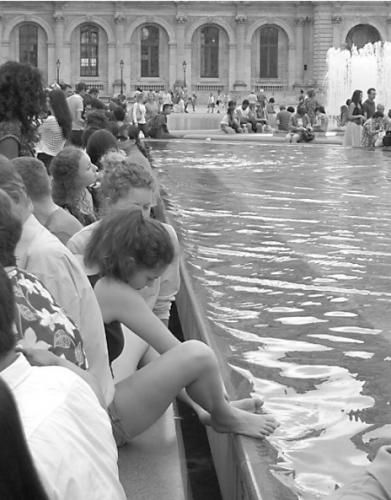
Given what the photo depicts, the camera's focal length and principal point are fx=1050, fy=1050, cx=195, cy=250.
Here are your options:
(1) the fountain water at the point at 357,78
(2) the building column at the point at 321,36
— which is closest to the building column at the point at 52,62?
(2) the building column at the point at 321,36

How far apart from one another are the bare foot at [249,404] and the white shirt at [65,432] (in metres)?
2.09

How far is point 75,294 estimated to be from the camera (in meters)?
3.93

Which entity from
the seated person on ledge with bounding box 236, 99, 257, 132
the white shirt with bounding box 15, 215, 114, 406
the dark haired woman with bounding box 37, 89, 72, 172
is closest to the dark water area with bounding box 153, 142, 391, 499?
the white shirt with bounding box 15, 215, 114, 406

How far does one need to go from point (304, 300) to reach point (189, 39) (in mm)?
52717

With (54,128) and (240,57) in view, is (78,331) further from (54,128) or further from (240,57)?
(240,57)

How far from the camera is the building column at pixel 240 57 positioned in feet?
190

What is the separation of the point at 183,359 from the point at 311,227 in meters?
6.08

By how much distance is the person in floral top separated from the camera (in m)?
3.23

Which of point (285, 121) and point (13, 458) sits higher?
point (285, 121)

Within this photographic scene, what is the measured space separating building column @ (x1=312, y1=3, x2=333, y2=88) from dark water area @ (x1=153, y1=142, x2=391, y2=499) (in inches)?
1707

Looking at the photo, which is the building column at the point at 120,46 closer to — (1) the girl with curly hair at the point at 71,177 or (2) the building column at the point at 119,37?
(2) the building column at the point at 119,37

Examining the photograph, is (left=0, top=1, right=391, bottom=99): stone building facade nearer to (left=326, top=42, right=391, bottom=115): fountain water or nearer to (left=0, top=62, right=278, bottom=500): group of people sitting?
(left=326, top=42, right=391, bottom=115): fountain water

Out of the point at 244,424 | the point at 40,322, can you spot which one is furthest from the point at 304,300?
the point at 40,322

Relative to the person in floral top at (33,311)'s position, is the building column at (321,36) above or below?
above
